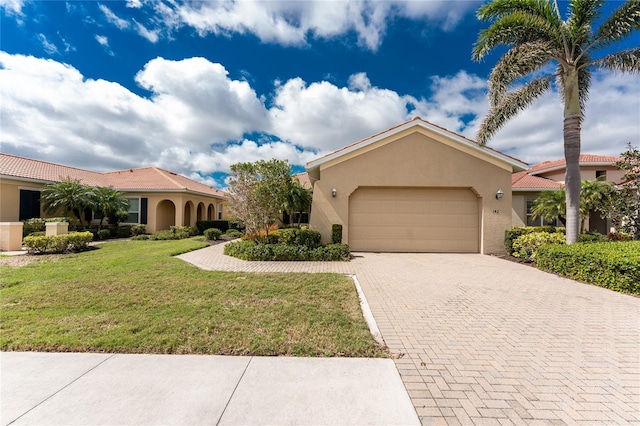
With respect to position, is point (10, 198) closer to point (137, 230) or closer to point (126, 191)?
point (126, 191)

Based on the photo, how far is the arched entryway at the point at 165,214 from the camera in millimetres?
18722

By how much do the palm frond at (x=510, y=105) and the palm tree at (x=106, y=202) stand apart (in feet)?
66.9

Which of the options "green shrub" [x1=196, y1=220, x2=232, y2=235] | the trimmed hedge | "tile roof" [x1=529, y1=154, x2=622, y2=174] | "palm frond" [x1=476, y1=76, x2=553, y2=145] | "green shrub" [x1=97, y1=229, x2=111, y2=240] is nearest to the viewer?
the trimmed hedge

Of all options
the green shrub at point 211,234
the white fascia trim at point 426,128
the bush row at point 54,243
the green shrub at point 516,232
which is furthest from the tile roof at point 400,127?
the bush row at point 54,243

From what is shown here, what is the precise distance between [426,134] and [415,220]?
390 centimetres

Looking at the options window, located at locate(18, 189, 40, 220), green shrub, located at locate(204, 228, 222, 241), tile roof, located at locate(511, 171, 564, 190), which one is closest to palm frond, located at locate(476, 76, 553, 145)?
tile roof, located at locate(511, 171, 564, 190)

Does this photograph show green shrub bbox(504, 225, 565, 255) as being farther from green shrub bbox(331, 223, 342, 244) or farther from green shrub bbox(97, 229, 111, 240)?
green shrub bbox(97, 229, 111, 240)

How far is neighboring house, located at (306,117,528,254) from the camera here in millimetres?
11461

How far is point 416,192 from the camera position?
1187cm

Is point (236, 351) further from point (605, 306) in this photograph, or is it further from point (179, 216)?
point (179, 216)

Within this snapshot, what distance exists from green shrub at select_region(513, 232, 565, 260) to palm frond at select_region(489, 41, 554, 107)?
212 inches

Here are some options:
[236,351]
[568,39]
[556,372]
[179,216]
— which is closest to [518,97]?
[568,39]

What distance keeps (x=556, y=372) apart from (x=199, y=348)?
4.58 m

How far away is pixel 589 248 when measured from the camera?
7.69 m
